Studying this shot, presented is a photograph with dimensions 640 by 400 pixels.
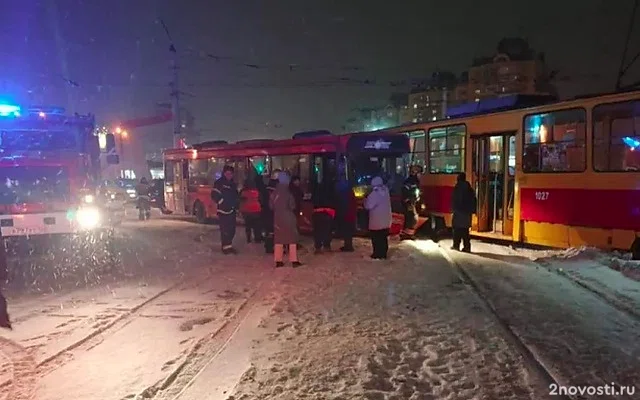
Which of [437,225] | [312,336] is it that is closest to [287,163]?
[437,225]

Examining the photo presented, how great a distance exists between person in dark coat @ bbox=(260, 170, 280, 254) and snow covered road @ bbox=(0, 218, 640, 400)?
274cm

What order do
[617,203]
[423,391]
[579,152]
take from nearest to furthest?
[423,391], [617,203], [579,152]

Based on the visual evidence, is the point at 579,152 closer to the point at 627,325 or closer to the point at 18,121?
the point at 627,325

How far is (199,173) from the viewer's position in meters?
23.4

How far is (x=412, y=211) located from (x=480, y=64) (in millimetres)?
74034

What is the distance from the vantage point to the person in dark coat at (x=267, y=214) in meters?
13.7

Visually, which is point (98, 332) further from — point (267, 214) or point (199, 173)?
point (199, 173)

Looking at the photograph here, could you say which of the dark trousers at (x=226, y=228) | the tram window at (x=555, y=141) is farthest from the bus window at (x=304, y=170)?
the tram window at (x=555, y=141)

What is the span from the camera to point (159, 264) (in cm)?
1216

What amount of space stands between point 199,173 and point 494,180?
40.7 ft

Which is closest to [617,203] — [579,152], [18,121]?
[579,152]

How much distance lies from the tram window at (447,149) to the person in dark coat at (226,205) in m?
6.26

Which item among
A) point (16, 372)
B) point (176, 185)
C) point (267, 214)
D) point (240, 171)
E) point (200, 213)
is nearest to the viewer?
point (16, 372)

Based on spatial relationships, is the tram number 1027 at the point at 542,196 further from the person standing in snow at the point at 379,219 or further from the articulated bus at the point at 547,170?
the person standing in snow at the point at 379,219
